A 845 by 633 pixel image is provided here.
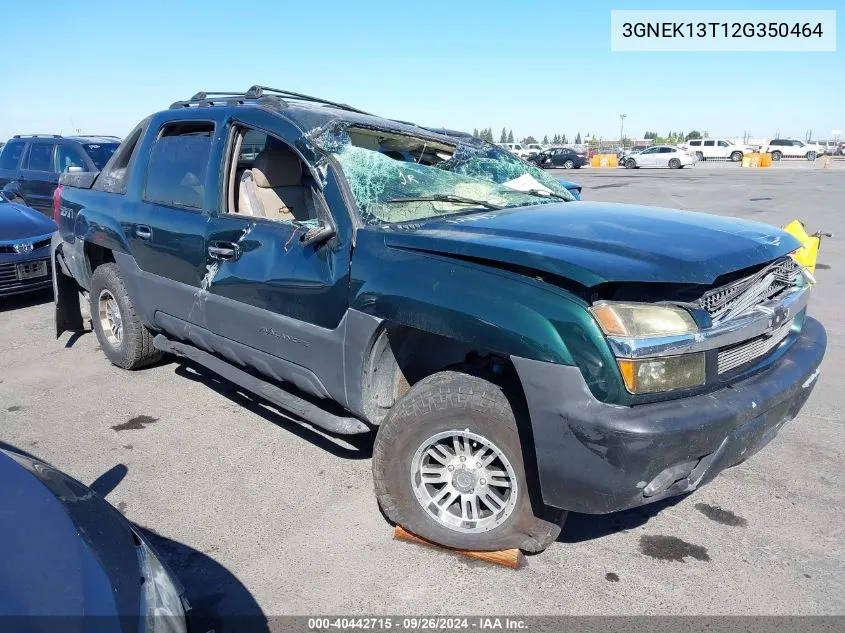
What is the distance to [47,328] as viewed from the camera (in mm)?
6539

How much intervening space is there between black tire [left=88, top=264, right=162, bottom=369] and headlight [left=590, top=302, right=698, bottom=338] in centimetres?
366

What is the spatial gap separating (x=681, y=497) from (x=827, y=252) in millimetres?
8325

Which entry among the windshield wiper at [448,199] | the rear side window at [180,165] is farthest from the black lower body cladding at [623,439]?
the rear side window at [180,165]

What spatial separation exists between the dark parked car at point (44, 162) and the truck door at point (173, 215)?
6403 millimetres

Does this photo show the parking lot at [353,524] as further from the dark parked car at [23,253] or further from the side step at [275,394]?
the dark parked car at [23,253]

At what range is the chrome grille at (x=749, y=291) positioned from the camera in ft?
8.43

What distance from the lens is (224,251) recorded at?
368 centimetres

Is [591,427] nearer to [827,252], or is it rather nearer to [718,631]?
[718,631]

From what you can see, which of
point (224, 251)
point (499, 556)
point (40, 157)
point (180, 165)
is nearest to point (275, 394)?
point (224, 251)

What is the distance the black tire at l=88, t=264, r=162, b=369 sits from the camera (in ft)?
15.9

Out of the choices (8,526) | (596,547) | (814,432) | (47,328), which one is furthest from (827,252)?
(8,526)

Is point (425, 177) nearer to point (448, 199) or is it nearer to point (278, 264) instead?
point (448, 199)

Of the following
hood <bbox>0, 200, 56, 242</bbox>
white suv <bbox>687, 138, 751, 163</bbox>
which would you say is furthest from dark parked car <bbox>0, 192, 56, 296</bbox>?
white suv <bbox>687, 138, 751, 163</bbox>

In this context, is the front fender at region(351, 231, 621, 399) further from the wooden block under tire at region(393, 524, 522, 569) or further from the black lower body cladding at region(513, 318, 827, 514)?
the wooden block under tire at region(393, 524, 522, 569)
